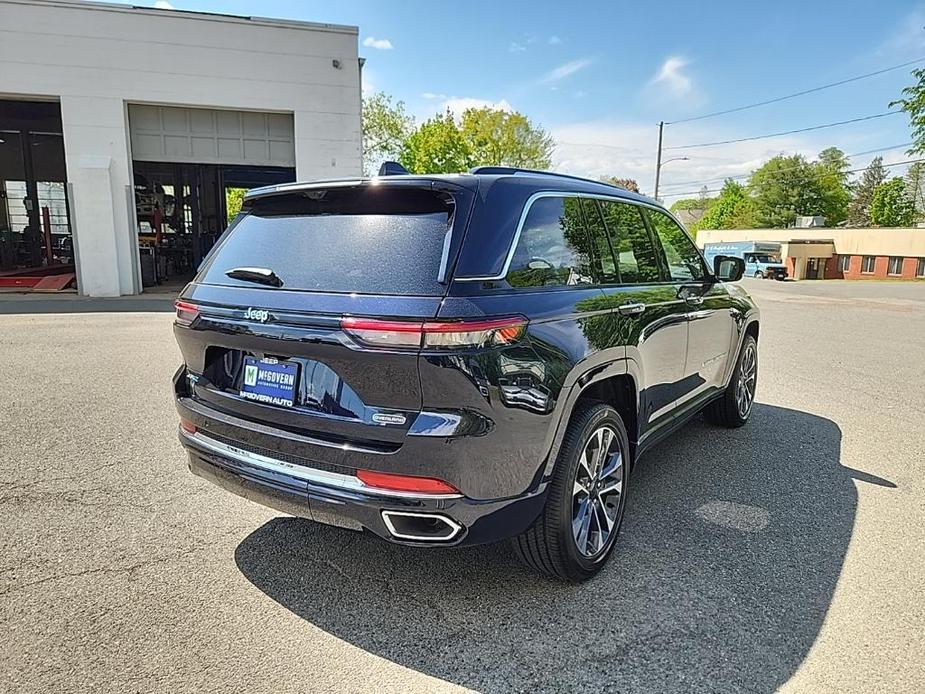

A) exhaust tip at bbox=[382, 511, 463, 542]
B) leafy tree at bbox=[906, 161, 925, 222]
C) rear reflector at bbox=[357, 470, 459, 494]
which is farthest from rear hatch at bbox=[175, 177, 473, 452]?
leafy tree at bbox=[906, 161, 925, 222]

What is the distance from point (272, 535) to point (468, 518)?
4.65 ft

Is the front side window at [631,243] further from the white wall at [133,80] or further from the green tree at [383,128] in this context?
the green tree at [383,128]

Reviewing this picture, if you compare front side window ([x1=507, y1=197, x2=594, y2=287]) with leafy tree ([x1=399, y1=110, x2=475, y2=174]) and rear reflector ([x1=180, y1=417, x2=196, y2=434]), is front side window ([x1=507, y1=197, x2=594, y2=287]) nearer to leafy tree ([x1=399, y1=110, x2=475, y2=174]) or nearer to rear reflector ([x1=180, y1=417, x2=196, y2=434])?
rear reflector ([x1=180, y1=417, x2=196, y2=434])

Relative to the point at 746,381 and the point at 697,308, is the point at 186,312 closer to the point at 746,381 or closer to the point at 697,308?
the point at 697,308

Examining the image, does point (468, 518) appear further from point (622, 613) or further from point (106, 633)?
point (106, 633)

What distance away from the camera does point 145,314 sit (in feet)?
41.6

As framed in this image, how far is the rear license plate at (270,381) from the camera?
100 inches

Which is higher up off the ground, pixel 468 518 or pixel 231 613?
pixel 468 518

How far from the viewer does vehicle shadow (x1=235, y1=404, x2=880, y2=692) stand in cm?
234

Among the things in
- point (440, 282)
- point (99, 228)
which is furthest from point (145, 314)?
point (440, 282)

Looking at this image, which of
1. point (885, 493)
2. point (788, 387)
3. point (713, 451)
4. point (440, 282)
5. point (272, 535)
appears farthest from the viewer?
point (788, 387)

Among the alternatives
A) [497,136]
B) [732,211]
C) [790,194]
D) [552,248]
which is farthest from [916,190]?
[552,248]

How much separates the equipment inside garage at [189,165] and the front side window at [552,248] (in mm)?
15299

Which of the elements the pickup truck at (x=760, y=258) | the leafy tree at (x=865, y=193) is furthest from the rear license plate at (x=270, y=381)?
the leafy tree at (x=865, y=193)
